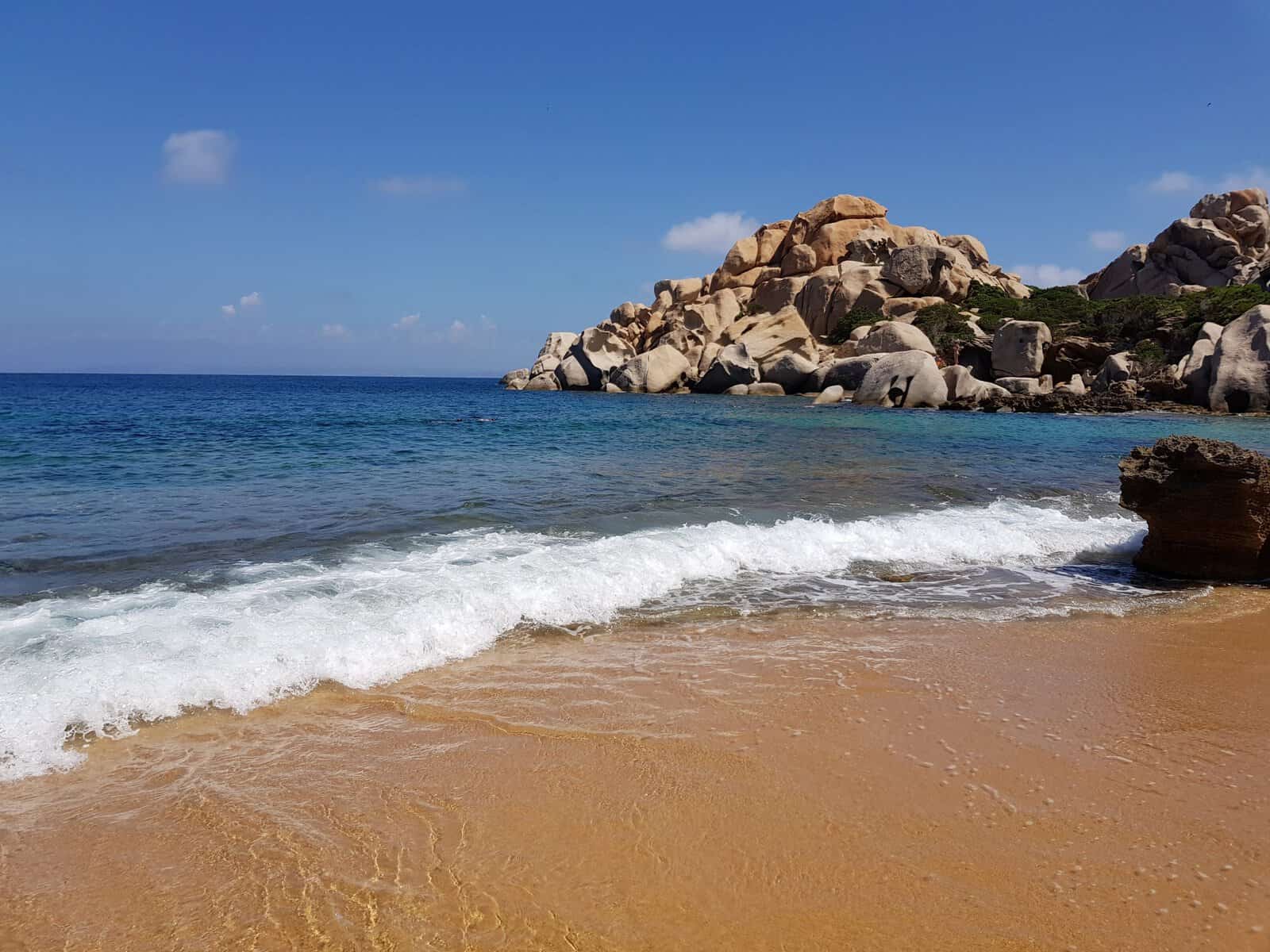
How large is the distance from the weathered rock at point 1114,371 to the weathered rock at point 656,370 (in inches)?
932

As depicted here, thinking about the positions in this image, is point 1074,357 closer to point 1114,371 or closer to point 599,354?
point 1114,371

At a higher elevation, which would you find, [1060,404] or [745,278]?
[745,278]

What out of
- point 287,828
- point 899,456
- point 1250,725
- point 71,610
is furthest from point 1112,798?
point 899,456

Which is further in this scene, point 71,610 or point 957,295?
point 957,295

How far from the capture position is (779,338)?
1907 inches

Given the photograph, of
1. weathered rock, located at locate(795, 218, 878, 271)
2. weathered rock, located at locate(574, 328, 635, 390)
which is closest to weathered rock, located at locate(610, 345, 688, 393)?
weathered rock, located at locate(574, 328, 635, 390)

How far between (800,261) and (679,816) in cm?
6428

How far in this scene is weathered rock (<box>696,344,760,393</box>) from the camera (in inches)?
1820

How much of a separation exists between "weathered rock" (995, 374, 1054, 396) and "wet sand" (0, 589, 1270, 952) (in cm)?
3577

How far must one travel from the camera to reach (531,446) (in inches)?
781

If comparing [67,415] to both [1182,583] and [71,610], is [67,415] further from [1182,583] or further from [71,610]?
[1182,583]

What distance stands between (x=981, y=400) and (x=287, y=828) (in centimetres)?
3631

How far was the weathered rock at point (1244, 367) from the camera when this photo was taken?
100 feet

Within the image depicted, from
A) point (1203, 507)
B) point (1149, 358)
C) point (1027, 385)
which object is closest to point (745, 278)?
point (1027, 385)
